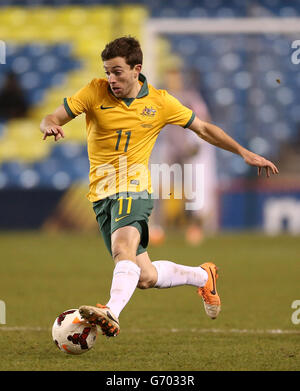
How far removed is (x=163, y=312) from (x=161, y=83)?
28.4ft

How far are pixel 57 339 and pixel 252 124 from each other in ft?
39.3

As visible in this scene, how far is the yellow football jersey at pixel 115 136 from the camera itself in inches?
192

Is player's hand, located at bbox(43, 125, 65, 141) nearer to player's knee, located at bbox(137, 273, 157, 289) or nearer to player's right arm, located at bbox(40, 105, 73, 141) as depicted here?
player's right arm, located at bbox(40, 105, 73, 141)

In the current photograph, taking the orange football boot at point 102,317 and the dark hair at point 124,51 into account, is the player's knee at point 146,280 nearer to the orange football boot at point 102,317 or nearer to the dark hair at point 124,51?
the orange football boot at point 102,317

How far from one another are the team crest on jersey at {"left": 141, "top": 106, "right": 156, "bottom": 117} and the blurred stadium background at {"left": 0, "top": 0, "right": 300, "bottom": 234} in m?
7.85

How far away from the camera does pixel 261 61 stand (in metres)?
16.4

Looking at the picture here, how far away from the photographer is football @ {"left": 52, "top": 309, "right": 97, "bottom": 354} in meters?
4.31

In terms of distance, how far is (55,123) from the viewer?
4.68 metres

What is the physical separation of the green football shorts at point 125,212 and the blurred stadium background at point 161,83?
8.07m

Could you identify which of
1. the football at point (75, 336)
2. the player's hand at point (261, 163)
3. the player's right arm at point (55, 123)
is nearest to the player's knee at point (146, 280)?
the football at point (75, 336)

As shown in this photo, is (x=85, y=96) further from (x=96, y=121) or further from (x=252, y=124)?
(x=252, y=124)

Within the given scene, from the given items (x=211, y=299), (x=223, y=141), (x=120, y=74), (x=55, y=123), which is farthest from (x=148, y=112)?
(x=211, y=299)

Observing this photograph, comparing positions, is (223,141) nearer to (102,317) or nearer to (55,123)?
(55,123)

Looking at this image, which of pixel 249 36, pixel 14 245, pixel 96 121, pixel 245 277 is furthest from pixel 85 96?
pixel 249 36
